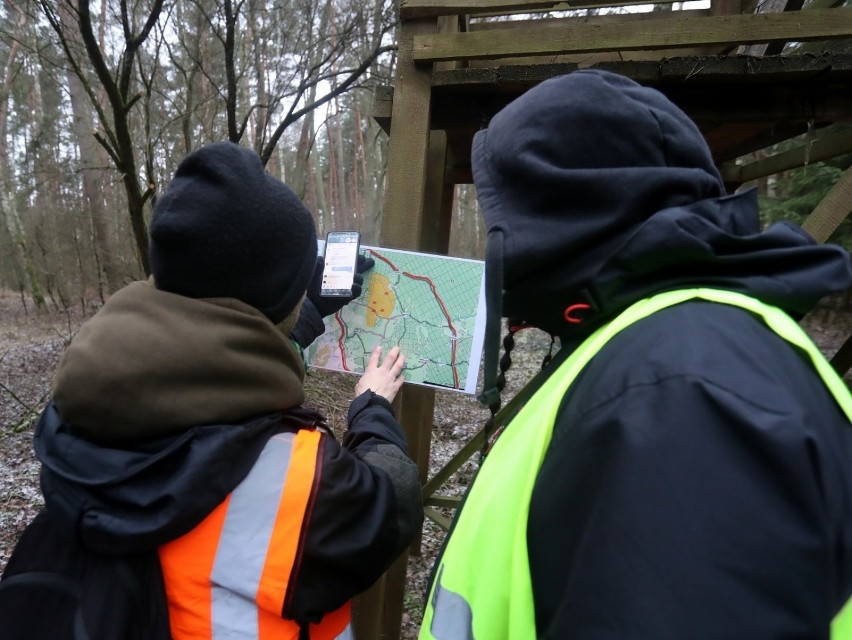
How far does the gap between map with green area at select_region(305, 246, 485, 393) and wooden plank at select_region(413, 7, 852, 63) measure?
0.80 meters

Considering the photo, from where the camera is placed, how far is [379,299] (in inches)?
88.1

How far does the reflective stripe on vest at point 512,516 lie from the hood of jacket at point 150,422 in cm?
47

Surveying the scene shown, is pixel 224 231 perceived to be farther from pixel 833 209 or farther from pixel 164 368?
pixel 833 209

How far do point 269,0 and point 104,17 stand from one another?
2.10 m

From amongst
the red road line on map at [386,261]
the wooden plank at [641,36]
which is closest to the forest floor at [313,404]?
the red road line on map at [386,261]

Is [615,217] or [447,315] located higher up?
[615,217]

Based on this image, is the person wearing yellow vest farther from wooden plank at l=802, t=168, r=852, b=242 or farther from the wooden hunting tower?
wooden plank at l=802, t=168, r=852, b=242

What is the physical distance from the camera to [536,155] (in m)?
0.93

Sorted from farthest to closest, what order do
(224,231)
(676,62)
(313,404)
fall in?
1. (313,404)
2. (676,62)
3. (224,231)

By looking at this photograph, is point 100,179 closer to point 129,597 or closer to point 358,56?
point 358,56

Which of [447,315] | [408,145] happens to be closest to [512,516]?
[447,315]

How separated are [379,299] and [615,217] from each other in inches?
58.0

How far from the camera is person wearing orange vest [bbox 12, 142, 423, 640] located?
1060 millimetres

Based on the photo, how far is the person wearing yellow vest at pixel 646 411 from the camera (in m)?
0.61
